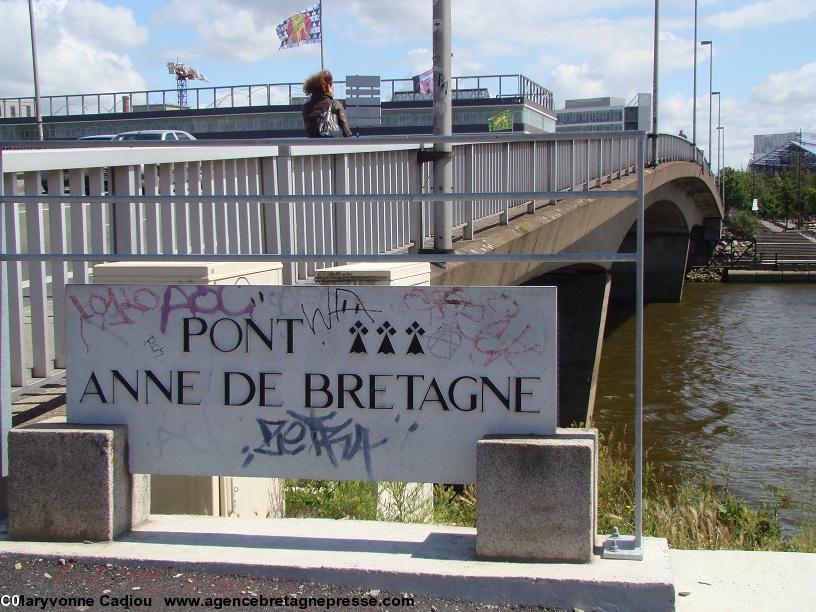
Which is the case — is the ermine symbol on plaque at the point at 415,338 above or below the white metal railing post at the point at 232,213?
below

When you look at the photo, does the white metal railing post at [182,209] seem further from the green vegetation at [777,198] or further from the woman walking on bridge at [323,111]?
the green vegetation at [777,198]

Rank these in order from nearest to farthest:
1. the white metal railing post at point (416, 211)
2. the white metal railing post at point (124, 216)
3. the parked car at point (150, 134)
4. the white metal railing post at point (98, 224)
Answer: the white metal railing post at point (98, 224) → the white metal railing post at point (124, 216) → the white metal railing post at point (416, 211) → the parked car at point (150, 134)

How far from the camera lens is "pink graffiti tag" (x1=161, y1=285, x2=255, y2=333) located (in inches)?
Result: 168

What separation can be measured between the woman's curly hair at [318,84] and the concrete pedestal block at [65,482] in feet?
16.6

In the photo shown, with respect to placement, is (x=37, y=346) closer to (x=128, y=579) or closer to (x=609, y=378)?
(x=128, y=579)

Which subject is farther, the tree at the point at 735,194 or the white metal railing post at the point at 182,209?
the tree at the point at 735,194

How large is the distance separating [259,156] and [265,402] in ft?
10.2

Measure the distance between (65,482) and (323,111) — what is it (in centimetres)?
500

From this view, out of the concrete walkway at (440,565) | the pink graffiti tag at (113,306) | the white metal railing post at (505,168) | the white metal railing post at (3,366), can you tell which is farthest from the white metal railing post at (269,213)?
the white metal railing post at (505,168)

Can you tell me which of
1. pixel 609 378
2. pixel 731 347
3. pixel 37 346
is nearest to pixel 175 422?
pixel 37 346

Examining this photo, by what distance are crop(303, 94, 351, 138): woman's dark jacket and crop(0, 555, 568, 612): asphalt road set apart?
5.17 meters

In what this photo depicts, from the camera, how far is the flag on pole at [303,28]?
35.6 m

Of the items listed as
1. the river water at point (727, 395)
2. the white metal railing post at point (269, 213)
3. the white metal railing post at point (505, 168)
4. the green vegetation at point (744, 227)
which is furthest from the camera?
the green vegetation at point (744, 227)

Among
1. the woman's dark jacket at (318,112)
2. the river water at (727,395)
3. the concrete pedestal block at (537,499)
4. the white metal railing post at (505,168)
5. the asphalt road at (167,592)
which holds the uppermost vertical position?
the woman's dark jacket at (318,112)
